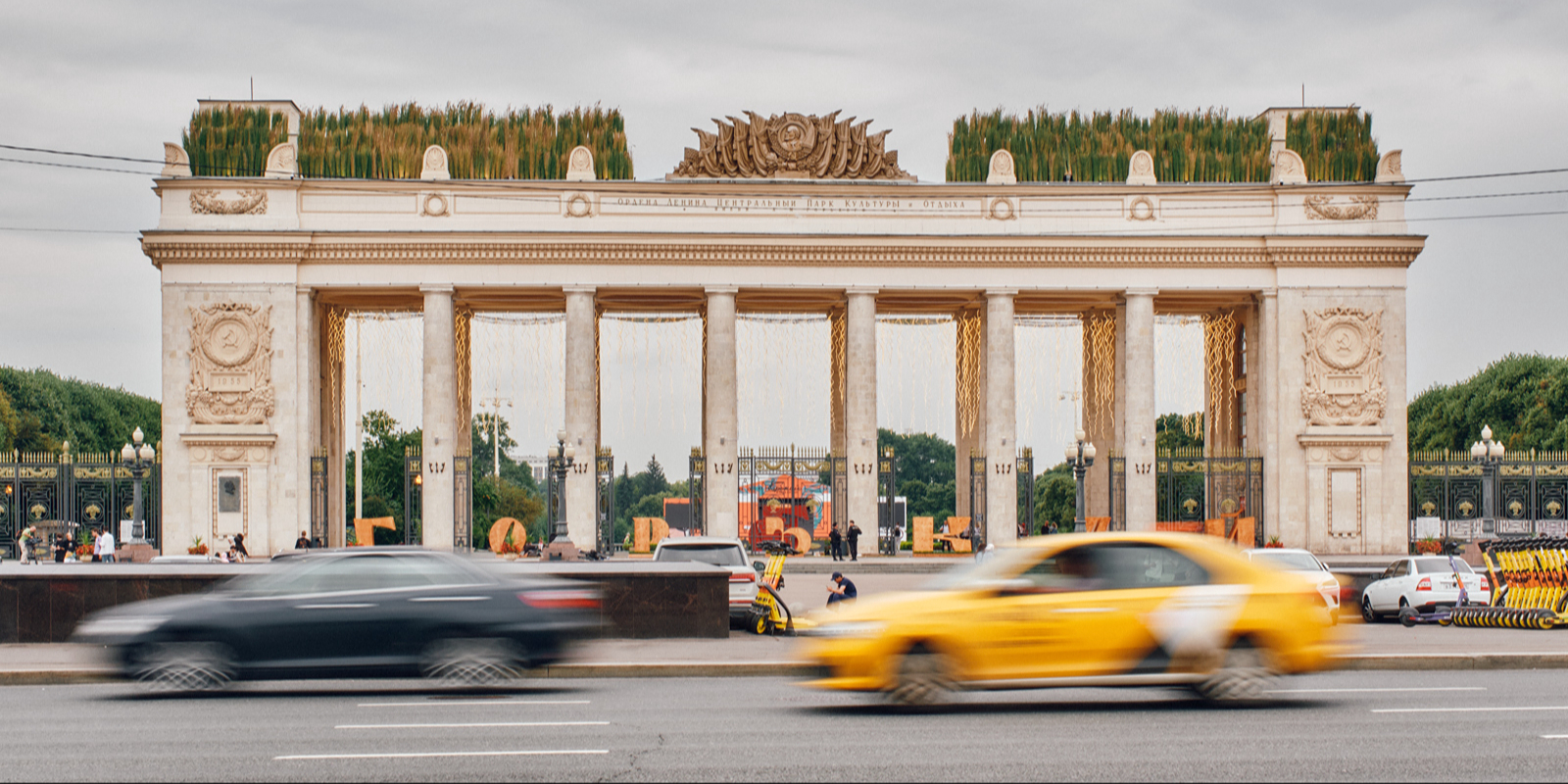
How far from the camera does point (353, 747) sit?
11336mm

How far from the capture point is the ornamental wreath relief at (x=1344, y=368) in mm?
48812

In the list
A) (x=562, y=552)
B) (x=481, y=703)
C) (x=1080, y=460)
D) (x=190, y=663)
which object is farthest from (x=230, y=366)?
(x=481, y=703)

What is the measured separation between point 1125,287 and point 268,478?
26613mm

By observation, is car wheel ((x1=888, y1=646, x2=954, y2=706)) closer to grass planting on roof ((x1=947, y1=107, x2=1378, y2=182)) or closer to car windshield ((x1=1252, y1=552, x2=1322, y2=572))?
Result: car windshield ((x1=1252, y1=552, x2=1322, y2=572))

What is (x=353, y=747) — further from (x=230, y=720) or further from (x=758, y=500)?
(x=758, y=500)

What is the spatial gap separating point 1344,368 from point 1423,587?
23.0 m

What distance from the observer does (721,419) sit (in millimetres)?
48875

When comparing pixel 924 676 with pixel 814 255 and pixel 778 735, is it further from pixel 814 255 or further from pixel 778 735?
pixel 814 255

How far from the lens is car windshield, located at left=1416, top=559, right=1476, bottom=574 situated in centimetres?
2759

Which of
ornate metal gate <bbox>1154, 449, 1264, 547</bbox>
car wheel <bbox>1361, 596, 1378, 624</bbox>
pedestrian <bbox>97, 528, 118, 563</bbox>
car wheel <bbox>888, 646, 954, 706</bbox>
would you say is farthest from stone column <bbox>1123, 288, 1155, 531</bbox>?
car wheel <bbox>888, 646, 954, 706</bbox>

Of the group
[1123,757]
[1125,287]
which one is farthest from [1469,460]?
[1123,757]

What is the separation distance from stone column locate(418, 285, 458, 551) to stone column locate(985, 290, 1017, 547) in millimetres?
16386

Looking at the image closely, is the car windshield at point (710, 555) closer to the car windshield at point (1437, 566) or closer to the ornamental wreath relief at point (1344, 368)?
the car windshield at point (1437, 566)

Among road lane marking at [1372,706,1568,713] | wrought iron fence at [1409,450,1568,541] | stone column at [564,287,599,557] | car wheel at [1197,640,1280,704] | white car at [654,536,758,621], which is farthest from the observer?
stone column at [564,287,599,557]
